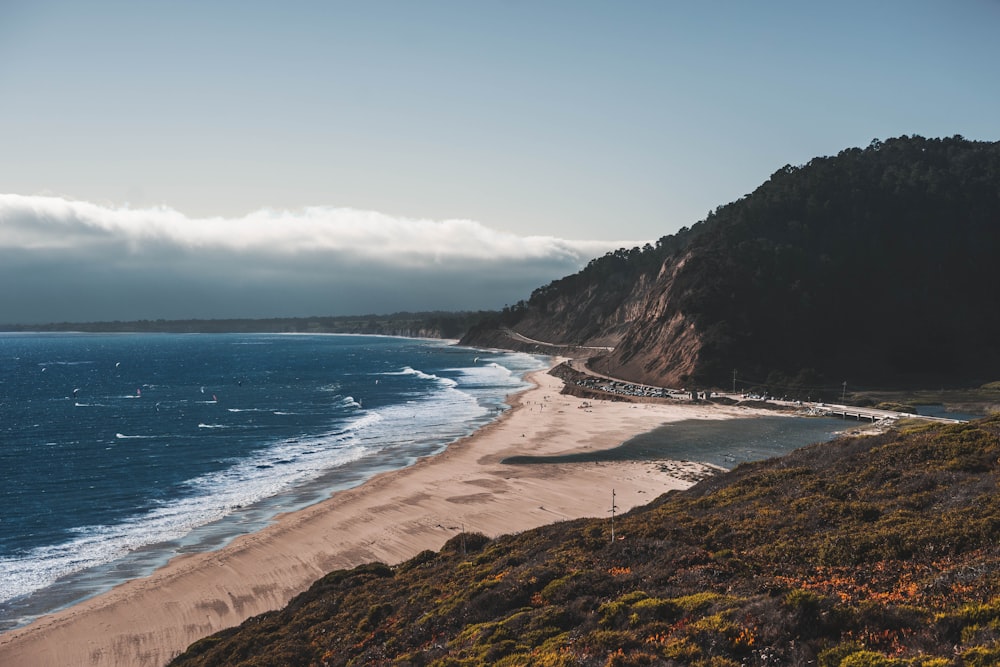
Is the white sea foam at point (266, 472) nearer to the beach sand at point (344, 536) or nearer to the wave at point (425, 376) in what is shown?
the beach sand at point (344, 536)

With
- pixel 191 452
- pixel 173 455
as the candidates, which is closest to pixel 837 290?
pixel 191 452

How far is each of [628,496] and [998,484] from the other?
27.7m

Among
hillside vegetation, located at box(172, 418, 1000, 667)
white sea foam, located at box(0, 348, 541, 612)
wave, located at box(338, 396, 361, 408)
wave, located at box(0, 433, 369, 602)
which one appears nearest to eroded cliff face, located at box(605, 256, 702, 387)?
white sea foam, located at box(0, 348, 541, 612)

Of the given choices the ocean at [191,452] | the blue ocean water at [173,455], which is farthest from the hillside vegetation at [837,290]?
the blue ocean water at [173,455]

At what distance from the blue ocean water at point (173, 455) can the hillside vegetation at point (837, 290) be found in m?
36.2

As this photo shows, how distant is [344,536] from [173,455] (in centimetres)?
3372

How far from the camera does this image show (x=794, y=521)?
2152 centimetres

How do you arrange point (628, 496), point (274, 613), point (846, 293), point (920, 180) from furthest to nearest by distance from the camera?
point (920, 180) < point (846, 293) < point (628, 496) < point (274, 613)

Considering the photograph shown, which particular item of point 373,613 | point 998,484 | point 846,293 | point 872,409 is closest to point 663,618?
point 373,613

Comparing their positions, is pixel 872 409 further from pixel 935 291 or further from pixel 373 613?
pixel 373 613

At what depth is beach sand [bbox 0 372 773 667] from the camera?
90.1 ft

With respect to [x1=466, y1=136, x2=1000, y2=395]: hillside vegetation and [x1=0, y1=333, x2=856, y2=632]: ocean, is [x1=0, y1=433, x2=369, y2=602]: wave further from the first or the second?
[x1=466, y1=136, x2=1000, y2=395]: hillside vegetation

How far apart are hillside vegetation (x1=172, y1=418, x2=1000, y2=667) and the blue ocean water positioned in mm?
17694

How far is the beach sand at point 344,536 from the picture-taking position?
27453 millimetres
